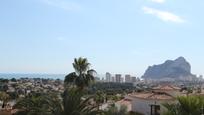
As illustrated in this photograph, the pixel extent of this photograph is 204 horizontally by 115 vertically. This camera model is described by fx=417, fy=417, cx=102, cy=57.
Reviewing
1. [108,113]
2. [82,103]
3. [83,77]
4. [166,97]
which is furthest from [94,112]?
[83,77]

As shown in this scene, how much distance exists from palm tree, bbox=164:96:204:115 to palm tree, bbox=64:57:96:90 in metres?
24.0

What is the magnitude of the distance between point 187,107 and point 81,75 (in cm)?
2494

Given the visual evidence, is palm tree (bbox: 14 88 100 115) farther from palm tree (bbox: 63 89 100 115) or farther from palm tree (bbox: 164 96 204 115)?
palm tree (bbox: 164 96 204 115)

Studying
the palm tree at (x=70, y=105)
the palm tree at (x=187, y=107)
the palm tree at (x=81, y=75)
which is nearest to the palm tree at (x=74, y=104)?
the palm tree at (x=70, y=105)

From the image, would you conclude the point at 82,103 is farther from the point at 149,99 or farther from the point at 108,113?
the point at 149,99

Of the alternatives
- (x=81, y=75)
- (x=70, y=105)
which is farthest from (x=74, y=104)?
(x=81, y=75)

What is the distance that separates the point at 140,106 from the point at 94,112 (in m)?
18.9

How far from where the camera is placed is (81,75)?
4269 cm

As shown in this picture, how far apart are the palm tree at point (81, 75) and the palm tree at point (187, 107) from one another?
24.0 meters

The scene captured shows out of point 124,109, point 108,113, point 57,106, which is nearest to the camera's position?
point 57,106

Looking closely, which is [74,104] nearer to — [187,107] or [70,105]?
[70,105]

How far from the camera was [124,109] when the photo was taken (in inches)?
1048

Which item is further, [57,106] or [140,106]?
[140,106]

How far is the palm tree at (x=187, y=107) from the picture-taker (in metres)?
18.2
